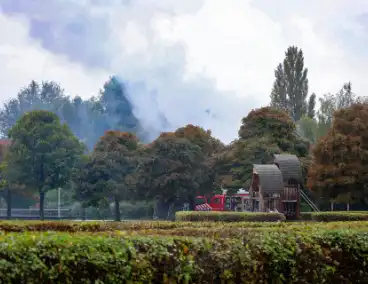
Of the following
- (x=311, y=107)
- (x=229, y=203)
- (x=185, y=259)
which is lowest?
(x=185, y=259)

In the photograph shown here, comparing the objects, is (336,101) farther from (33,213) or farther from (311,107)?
(33,213)

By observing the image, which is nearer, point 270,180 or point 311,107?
point 270,180

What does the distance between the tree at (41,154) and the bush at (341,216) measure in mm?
31172

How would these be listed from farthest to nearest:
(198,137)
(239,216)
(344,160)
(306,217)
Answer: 1. (198,137)
2. (344,160)
3. (306,217)
4. (239,216)

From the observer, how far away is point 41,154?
6234 cm

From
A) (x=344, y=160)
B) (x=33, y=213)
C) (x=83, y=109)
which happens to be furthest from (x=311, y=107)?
(x=83, y=109)

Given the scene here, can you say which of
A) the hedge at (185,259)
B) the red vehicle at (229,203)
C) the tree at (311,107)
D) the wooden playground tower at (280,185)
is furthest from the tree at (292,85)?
the hedge at (185,259)

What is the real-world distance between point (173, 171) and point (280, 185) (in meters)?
18.2

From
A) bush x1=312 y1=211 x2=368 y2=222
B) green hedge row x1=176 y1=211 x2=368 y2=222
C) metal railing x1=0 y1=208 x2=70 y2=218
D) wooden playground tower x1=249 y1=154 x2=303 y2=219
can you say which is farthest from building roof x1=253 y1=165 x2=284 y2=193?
metal railing x1=0 y1=208 x2=70 y2=218

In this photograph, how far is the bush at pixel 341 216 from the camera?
3178cm

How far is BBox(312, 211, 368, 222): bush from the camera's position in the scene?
31.8 meters

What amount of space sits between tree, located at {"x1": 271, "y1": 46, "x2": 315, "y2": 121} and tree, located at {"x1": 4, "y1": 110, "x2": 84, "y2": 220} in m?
21.4

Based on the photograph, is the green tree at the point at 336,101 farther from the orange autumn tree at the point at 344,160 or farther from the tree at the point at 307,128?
the orange autumn tree at the point at 344,160

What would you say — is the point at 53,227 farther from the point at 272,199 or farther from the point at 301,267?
the point at 272,199
